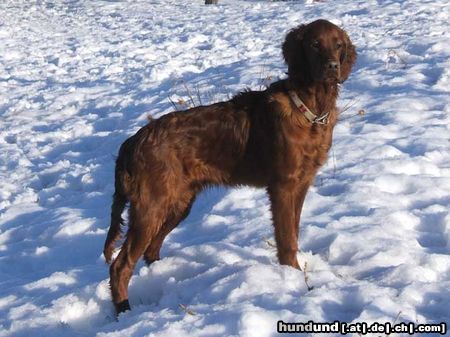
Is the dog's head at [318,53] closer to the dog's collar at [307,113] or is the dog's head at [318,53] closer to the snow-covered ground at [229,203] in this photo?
the dog's collar at [307,113]

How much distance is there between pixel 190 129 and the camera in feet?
12.2

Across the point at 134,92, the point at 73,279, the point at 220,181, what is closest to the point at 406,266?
the point at 220,181

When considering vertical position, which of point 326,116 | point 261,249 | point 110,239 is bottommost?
point 261,249

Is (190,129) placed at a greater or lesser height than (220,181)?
greater

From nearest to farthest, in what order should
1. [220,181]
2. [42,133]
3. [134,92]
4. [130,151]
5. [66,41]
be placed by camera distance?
[130,151]
[220,181]
[42,133]
[134,92]
[66,41]

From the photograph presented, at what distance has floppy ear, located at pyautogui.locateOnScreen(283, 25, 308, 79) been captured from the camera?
3779 mm

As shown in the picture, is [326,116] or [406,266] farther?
[326,116]

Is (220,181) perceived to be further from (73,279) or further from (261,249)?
(73,279)

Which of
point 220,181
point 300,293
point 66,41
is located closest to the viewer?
point 300,293

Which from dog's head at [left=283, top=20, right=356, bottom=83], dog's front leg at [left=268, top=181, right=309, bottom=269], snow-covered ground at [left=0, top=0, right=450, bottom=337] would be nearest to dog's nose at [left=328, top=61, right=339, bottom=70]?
dog's head at [left=283, top=20, right=356, bottom=83]

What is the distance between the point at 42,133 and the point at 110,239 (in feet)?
12.8

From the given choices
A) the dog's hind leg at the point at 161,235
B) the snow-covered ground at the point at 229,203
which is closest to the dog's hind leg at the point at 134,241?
the snow-covered ground at the point at 229,203

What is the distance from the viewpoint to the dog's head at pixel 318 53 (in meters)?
3.61

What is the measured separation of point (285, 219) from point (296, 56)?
0.99 m
